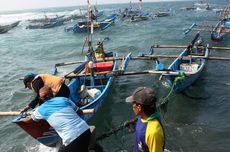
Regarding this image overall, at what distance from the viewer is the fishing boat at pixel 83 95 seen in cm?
703

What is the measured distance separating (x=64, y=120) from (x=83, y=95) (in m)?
5.98

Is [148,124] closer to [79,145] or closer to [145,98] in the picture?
[145,98]

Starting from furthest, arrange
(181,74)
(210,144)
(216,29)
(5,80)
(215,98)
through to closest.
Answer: (216,29)
(5,80)
(215,98)
(181,74)
(210,144)

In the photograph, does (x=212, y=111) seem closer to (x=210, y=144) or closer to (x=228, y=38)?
(x=210, y=144)

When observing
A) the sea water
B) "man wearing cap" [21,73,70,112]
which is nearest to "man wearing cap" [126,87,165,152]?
"man wearing cap" [21,73,70,112]

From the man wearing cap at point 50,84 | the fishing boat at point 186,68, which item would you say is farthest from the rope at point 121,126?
the fishing boat at point 186,68

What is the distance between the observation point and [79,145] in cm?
475

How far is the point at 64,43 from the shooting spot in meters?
31.1

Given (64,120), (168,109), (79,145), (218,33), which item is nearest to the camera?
(64,120)

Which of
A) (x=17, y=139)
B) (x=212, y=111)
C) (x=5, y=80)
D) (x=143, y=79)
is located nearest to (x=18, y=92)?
(x=5, y=80)

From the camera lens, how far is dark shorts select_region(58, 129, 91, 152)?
4.67m

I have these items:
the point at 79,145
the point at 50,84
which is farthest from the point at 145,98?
the point at 50,84

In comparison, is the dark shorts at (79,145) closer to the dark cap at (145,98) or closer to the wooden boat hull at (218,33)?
the dark cap at (145,98)

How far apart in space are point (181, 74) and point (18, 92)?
8.98 metres
